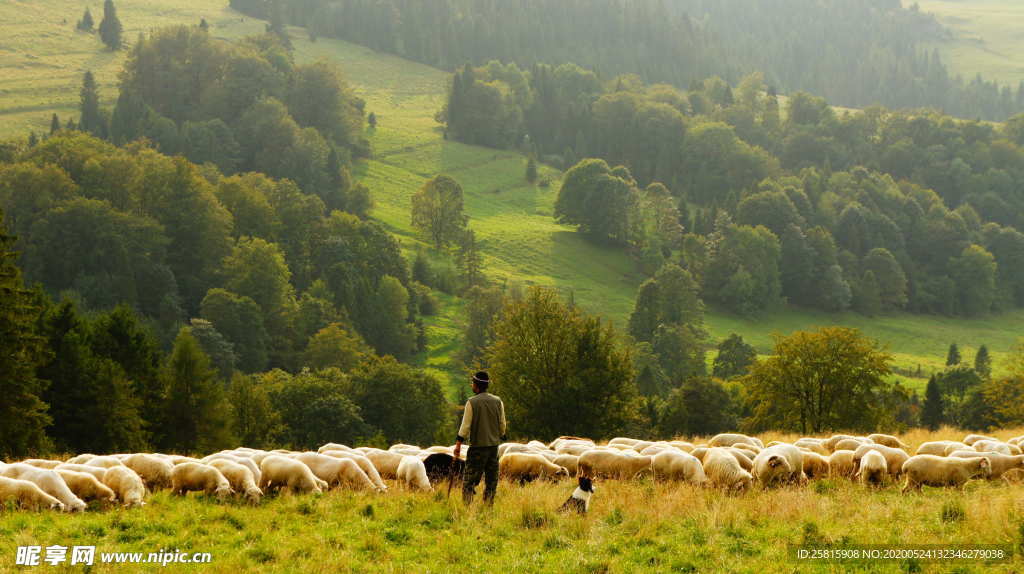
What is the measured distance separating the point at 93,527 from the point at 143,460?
539 cm

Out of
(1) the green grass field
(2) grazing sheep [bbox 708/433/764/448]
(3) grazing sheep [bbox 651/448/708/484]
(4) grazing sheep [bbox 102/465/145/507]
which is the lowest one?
(1) the green grass field

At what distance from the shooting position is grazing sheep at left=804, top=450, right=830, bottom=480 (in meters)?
23.1

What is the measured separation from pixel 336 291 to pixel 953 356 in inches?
3508

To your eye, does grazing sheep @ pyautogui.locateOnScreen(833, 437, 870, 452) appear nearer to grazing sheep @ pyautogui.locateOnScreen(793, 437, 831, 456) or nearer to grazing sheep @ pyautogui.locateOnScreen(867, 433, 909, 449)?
grazing sheep @ pyautogui.locateOnScreen(793, 437, 831, 456)

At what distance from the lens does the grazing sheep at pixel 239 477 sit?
18812 mm

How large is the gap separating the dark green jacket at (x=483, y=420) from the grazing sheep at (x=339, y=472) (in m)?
3.66

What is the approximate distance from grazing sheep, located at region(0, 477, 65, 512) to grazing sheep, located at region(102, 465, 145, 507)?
133cm

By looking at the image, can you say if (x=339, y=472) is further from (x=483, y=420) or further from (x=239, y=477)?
(x=483, y=420)

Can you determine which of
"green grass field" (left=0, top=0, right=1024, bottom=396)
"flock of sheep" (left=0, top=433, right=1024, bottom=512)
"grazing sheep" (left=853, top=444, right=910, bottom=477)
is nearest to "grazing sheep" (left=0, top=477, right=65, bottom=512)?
"flock of sheep" (left=0, top=433, right=1024, bottom=512)

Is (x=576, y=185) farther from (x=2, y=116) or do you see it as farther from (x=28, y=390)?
(x=28, y=390)

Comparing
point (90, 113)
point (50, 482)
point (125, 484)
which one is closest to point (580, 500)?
point (125, 484)

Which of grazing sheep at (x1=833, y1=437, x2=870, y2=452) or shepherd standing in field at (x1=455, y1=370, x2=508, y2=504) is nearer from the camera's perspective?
shepherd standing in field at (x1=455, y1=370, x2=508, y2=504)

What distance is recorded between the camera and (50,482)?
699 inches

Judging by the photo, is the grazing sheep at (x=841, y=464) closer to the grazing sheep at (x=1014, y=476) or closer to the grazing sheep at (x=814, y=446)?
the grazing sheep at (x=814, y=446)
